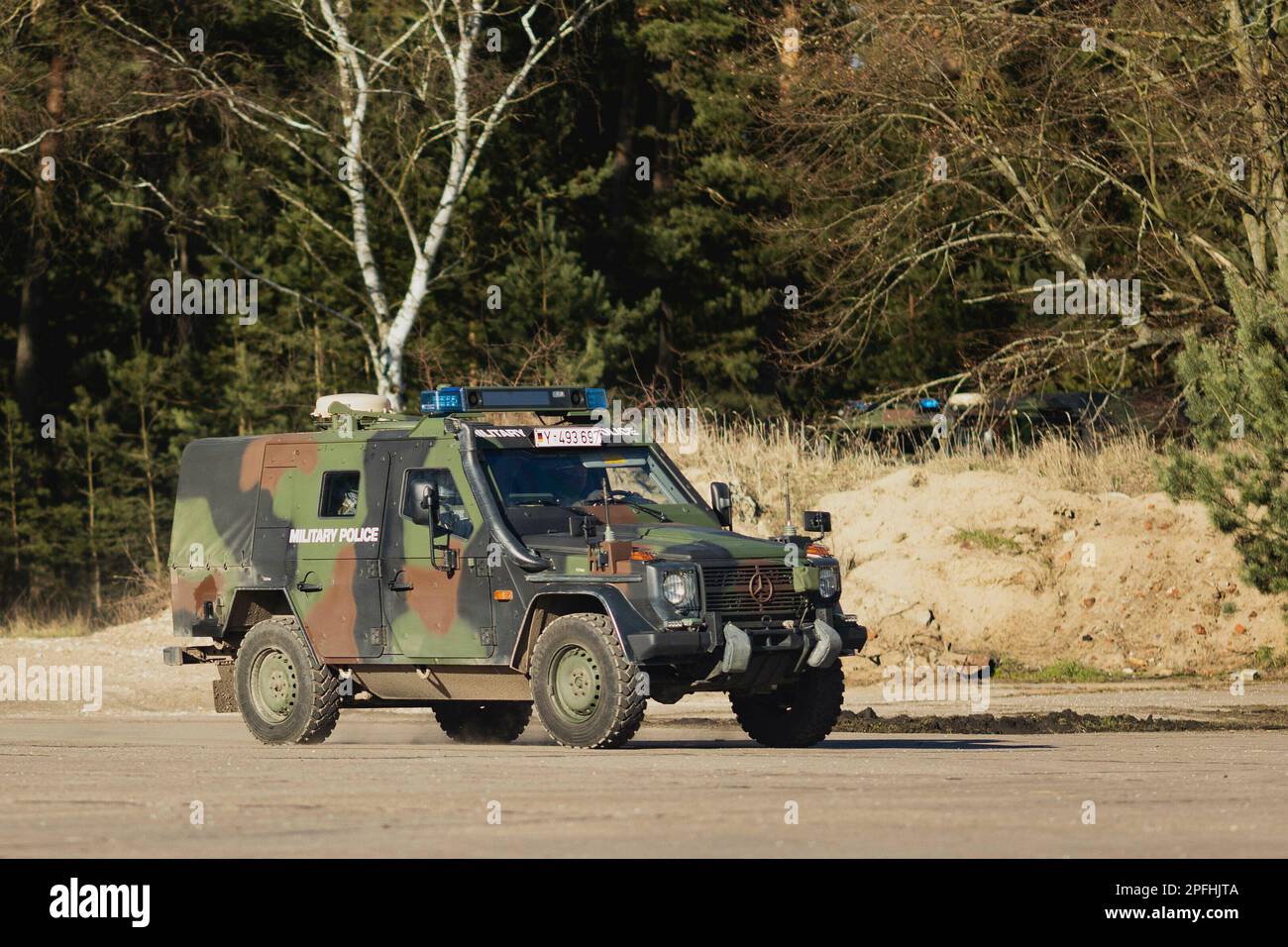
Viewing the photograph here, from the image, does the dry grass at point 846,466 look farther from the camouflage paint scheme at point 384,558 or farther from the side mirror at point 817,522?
the side mirror at point 817,522

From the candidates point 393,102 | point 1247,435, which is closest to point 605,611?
point 1247,435

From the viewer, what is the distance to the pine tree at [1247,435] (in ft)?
72.7

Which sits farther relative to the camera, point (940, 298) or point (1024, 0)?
point (940, 298)

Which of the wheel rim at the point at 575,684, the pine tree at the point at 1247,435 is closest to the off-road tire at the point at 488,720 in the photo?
the wheel rim at the point at 575,684

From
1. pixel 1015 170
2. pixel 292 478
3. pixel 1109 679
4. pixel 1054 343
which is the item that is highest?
pixel 1015 170

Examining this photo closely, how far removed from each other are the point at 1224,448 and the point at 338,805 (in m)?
14.2

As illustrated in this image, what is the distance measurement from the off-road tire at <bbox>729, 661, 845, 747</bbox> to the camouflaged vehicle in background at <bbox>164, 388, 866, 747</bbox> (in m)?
0.02

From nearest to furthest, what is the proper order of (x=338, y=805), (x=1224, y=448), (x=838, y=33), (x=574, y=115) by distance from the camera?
(x=338, y=805)
(x=1224, y=448)
(x=838, y=33)
(x=574, y=115)

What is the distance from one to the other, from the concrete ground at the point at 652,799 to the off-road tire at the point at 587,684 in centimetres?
21

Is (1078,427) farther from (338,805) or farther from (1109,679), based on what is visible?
(338,805)

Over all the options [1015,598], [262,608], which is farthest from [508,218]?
[262,608]

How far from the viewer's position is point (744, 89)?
43594 mm

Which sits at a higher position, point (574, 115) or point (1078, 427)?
point (574, 115)

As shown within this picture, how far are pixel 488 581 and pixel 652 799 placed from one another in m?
4.48
